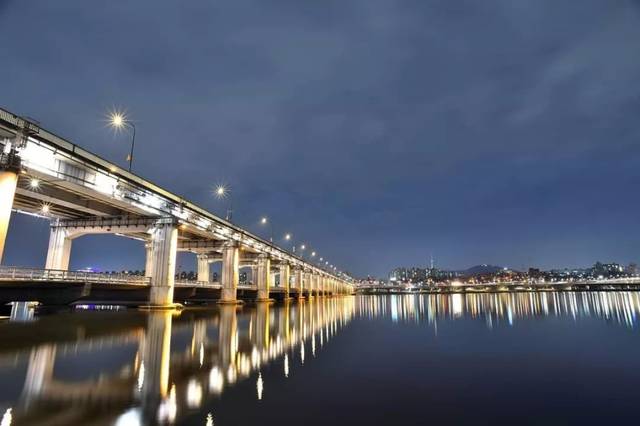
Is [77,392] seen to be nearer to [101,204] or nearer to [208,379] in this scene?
[208,379]

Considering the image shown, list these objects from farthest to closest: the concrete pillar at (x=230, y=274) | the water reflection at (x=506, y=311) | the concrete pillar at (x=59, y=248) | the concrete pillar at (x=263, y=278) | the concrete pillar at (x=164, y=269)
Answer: the concrete pillar at (x=263, y=278)
the concrete pillar at (x=230, y=274)
the concrete pillar at (x=59, y=248)
the concrete pillar at (x=164, y=269)
the water reflection at (x=506, y=311)

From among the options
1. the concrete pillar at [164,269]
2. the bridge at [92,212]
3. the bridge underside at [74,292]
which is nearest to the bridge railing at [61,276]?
the bridge at [92,212]

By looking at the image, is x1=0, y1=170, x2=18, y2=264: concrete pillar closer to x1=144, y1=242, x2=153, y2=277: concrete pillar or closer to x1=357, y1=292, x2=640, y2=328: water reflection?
x1=357, y1=292, x2=640, y2=328: water reflection

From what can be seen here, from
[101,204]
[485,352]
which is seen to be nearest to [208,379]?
[485,352]

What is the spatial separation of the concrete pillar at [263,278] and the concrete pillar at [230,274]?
1349cm

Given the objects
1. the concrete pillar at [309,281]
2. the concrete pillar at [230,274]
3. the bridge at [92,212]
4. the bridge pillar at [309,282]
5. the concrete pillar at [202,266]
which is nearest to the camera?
the bridge at [92,212]

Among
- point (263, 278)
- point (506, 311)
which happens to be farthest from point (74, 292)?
point (506, 311)

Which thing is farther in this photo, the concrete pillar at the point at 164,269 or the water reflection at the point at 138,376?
the concrete pillar at the point at 164,269

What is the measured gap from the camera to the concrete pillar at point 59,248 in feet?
172

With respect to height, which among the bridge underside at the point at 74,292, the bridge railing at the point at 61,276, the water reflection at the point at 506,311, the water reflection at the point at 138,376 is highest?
the bridge railing at the point at 61,276

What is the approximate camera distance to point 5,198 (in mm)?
23594

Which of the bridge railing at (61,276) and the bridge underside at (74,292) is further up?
the bridge railing at (61,276)

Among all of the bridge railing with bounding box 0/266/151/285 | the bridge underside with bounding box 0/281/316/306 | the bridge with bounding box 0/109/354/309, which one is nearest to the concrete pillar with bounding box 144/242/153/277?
the bridge with bounding box 0/109/354/309

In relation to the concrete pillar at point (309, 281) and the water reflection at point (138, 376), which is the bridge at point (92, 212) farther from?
the concrete pillar at point (309, 281)
